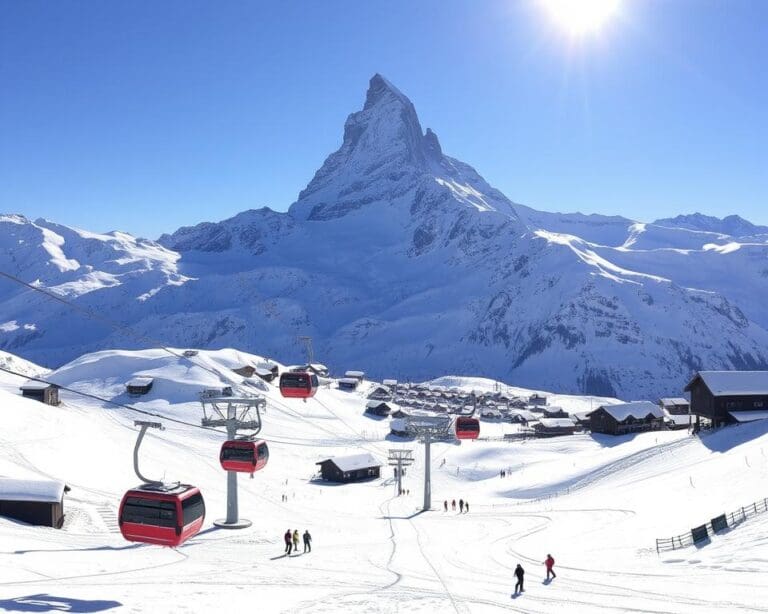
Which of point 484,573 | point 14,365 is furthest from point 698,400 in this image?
point 14,365

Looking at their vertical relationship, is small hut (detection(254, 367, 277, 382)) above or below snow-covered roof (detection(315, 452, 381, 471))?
above

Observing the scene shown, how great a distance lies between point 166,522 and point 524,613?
1241 cm

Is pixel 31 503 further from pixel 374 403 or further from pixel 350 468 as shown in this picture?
pixel 374 403

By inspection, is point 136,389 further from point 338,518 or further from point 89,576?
point 89,576

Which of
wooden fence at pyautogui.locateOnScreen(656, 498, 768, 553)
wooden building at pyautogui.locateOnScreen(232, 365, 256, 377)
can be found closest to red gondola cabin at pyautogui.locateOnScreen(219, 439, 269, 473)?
wooden fence at pyautogui.locateOnScreen(656, 498, 768, 553)

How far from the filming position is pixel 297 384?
161 feet

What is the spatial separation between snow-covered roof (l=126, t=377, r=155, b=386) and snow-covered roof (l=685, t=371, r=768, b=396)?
7117 cm

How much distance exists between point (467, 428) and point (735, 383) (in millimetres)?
29165

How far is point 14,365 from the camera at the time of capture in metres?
121

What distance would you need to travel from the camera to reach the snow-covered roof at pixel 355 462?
2653 inches

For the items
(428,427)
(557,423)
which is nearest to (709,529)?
(428,427)

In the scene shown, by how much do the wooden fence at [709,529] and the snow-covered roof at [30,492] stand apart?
101 ft

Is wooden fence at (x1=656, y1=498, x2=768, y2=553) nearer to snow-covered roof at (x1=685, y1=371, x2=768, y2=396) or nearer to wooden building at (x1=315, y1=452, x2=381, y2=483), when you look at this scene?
snow-covered roof at (x1=685, y1=371, x2=768, y2=396)

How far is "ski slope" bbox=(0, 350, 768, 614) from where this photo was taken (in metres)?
19.7
